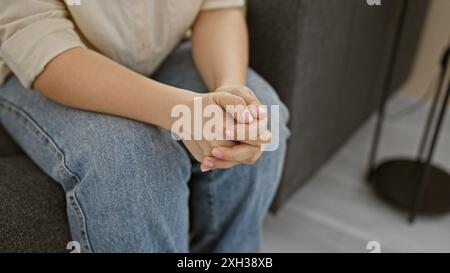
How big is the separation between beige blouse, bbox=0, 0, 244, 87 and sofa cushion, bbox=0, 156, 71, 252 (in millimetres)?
127

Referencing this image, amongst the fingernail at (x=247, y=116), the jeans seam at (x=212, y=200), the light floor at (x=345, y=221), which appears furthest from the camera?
the light floor at (x=345, y=221)

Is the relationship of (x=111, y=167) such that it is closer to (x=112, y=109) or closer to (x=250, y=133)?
(x=112, y=109)

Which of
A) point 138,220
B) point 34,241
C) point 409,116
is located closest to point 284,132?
point 138,220

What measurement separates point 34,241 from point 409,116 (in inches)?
44.6

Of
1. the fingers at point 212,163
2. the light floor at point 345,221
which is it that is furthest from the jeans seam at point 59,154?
the light floor at point 345,221

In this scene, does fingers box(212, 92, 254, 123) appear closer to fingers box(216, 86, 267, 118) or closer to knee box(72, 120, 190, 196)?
fingers box(216, 86, 267, 118)

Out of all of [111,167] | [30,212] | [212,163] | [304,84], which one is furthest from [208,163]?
[304,84]

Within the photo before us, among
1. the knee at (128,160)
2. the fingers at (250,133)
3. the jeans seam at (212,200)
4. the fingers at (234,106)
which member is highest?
the fingers at (234,106)

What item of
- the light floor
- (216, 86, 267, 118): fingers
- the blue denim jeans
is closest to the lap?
the blue denim jeans

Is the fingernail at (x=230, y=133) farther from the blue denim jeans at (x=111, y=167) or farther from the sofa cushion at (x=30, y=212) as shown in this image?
the sofa cushion at (x=30, y=212)

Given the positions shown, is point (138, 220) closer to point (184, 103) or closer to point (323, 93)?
point (184, 103)

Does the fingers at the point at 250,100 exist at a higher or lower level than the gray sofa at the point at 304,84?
higher

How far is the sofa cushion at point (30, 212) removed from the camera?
1.97 ft

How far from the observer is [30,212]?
24.4 inches
